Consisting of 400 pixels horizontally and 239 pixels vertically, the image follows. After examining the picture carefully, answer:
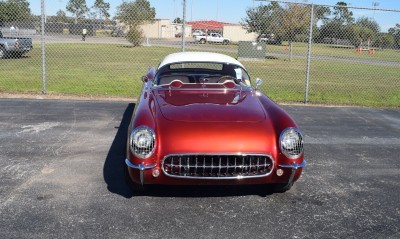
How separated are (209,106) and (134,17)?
3080 centimetres

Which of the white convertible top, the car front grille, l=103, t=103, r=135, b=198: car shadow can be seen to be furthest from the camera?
the white convertible top

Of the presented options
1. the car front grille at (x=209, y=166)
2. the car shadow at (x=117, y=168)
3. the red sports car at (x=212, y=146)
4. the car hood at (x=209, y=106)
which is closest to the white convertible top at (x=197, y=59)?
the car hood at (x=209, y=106)

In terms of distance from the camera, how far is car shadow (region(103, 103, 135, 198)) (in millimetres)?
4089

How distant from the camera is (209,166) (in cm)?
357

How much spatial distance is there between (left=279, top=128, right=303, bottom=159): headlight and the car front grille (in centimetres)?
25

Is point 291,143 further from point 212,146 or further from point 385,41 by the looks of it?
point 385,41

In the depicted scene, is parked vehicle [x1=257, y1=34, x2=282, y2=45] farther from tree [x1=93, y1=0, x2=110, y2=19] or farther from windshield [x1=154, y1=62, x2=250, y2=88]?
windshield [x1=154, y1=62, x2=250, y2=88]

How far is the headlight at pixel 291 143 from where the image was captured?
12.2 feet

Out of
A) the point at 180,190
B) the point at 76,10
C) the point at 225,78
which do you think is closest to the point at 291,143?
the point at 180,190

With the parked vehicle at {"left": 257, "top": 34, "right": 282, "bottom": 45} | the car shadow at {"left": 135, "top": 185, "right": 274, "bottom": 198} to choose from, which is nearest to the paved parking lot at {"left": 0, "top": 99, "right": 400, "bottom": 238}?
the car shadow at {"left": 135, "top": 185, "right": 274, "bottom": 198}

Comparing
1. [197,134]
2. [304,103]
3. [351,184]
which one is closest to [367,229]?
[351,184]

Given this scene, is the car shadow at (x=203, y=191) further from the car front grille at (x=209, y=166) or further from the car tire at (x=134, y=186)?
the car front grille at (x=209, y=166)

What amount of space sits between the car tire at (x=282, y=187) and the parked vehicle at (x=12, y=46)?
1867 centimetres

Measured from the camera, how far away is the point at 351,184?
4473 millimetres
